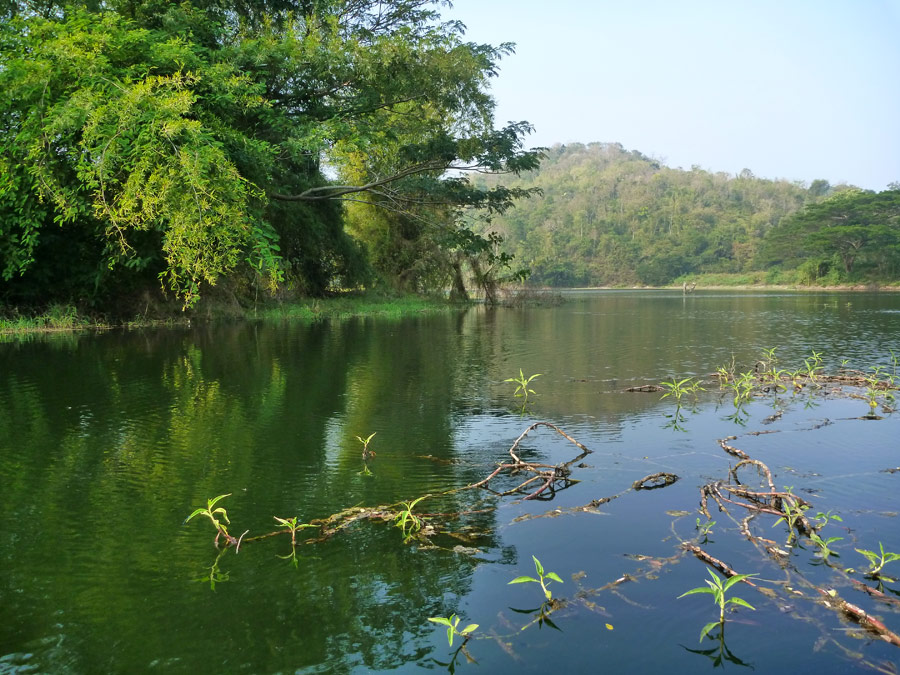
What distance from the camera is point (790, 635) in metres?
2.66

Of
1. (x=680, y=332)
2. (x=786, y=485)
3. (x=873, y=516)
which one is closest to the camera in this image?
(x=873, y=516)

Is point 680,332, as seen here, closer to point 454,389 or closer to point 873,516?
point 454,389

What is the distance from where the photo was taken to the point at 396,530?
3.77 meters

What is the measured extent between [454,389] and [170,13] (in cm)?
1202

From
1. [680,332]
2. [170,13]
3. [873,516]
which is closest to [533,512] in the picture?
[873,516]

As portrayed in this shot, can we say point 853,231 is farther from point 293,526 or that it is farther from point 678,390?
point 293,526

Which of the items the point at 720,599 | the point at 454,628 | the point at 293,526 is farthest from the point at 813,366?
the point at 454,628

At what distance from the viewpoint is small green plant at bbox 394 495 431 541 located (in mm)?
3594

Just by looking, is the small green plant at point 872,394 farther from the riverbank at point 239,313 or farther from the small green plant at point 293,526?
the riverbank at point 239,313

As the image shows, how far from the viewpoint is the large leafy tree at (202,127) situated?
11.6m

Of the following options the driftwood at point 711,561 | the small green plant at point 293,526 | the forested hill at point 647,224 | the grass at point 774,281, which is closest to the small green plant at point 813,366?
the driftwood at point 711,561

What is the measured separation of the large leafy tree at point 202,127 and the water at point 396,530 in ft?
14.5

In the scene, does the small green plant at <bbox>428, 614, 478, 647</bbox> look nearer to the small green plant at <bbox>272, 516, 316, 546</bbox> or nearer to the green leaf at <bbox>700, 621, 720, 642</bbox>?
the green leaf at <bbox>700, 621, 720, 642</bbox>

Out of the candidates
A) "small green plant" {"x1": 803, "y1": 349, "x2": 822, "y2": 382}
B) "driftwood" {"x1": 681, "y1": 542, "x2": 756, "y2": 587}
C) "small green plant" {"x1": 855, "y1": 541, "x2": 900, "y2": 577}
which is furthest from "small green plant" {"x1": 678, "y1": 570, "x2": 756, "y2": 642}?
"small green plant" {"x1": 803, "y1": 349, "x2": 822, "y2": 382}
